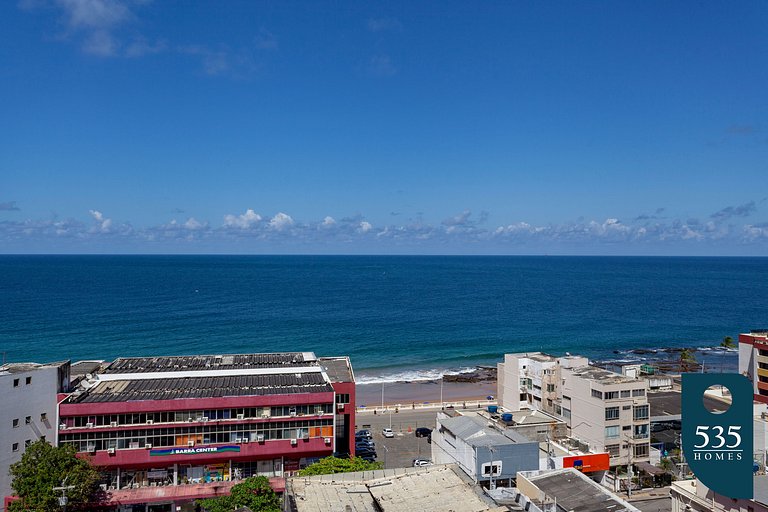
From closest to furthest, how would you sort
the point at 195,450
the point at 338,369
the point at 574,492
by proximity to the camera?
1. the point at 574,492
2. the point at 195,450
3. the point at 338,369

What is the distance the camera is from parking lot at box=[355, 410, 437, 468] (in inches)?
2392

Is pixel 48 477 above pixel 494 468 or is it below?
above

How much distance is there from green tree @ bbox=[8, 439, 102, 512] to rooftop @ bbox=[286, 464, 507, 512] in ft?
59.6

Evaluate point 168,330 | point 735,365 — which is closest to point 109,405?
point 168,330

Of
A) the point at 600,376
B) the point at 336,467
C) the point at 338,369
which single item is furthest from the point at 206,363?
the point at 600,376

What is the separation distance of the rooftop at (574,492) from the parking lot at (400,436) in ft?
68.8

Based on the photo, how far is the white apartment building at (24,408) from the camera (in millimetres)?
43406

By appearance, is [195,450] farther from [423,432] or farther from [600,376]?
[600,376]

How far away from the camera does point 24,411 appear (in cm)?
4475

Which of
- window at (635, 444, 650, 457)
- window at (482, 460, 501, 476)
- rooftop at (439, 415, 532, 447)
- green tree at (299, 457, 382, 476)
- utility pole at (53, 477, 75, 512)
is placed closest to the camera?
utility pole at (53, 477, 75, 512)

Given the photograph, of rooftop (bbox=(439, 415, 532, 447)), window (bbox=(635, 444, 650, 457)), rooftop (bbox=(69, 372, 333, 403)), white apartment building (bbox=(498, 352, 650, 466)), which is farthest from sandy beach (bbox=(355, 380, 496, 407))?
rooftop (bbox=(439, 415, 532, 447))

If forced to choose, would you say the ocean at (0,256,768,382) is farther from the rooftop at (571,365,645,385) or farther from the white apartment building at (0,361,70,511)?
the white apartment building at (0,361,70,511)

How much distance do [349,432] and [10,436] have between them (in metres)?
27.7

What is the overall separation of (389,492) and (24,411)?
31427mm
